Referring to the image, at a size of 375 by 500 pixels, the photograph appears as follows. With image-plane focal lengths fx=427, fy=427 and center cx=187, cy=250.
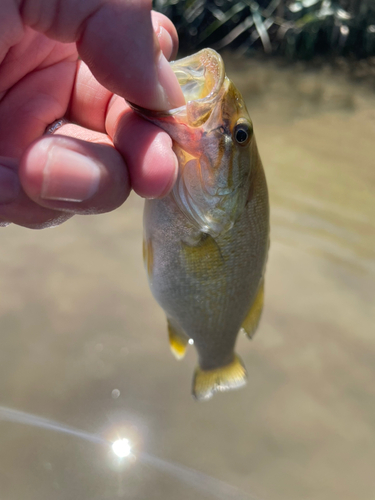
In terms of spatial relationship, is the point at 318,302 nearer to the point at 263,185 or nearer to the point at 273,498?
the point at 273,498

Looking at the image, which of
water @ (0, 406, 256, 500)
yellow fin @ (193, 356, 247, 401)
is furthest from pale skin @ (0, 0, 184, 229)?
water @ (0, 406, 256, 500)

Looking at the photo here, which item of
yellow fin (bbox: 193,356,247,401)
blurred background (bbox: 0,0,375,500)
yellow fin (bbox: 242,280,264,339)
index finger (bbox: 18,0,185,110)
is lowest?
blurred background (bbox: 0,0,375,500)

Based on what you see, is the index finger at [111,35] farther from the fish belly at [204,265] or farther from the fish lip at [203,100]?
the fish belly at [204,265]

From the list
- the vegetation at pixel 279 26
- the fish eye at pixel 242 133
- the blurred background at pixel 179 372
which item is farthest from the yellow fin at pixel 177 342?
the vegetation at pixel 279 26

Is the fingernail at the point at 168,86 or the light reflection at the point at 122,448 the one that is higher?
the fingernail at the point at 168,86

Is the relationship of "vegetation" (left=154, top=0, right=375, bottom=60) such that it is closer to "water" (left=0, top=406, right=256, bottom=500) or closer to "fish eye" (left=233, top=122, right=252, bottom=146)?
"fish eye" (left=233, top=122, right=252, bottom=146)

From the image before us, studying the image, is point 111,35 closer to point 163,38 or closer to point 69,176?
point 69,176
